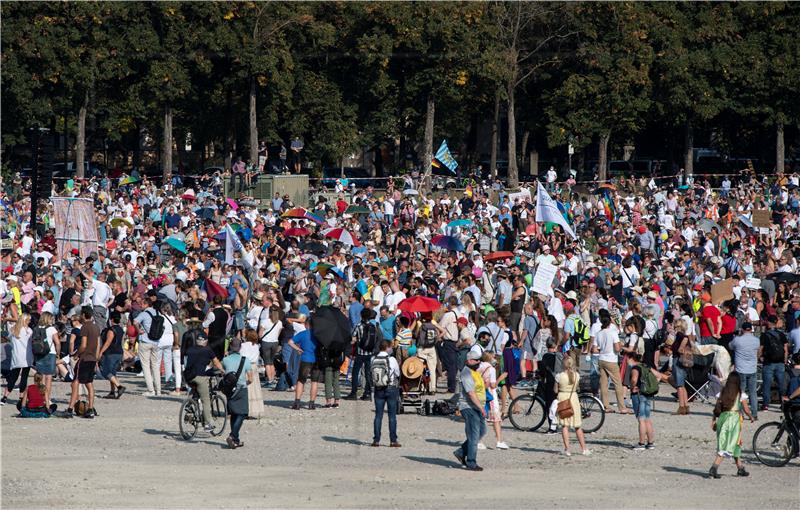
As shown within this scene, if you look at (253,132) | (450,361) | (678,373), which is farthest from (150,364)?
(253,132)

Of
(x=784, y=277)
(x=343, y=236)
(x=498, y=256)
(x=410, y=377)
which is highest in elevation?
(x=343, y=236)

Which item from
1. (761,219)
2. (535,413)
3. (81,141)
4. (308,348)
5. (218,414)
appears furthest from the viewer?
(81,141)

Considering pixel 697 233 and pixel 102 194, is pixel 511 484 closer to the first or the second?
pixel 697 233

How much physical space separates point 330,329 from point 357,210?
781 inches

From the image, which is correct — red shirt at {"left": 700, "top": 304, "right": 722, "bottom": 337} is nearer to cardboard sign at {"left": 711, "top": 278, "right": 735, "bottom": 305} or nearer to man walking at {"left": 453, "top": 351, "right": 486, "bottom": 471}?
cardboard sign at {"left": 711, "top": 278, "right": 735, "bottom": 305}

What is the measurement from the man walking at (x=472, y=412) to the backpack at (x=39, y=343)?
6619 mm

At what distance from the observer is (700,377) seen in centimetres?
2141

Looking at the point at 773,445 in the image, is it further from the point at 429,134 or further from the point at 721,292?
the point at 429,134

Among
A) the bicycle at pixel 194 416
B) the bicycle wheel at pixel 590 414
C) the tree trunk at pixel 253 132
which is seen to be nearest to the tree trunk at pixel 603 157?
the tree trunk at pixel 253 132

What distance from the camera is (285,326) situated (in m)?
A: 22.4

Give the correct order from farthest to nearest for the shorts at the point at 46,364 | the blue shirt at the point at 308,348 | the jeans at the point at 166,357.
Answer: the jeans at the point at 166,357 < the blue shirt at the point at 308,348 < the shorts at the point at 46,364

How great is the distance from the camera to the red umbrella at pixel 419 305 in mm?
21828

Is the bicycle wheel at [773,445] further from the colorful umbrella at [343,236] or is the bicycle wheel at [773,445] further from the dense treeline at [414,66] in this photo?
the dense treeline at [414,66]

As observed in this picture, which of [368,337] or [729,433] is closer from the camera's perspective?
[729,433]
